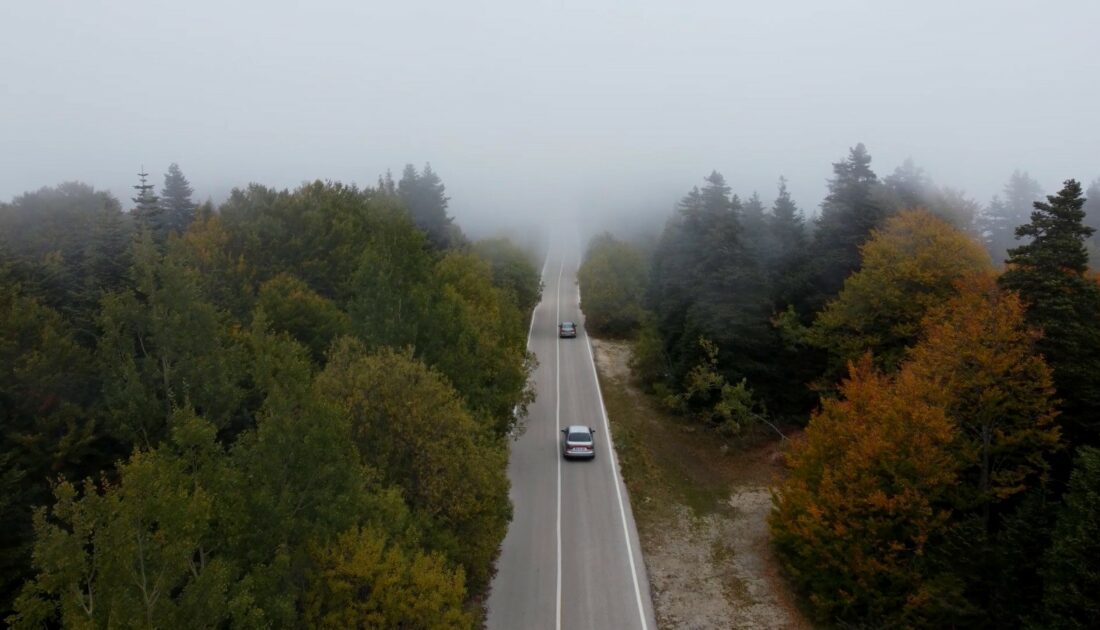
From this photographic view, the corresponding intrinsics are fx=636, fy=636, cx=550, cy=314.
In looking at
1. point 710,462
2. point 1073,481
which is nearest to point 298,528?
point 1073,481

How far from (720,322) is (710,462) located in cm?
752

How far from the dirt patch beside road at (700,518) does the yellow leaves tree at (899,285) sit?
Answer: 761 centimetres

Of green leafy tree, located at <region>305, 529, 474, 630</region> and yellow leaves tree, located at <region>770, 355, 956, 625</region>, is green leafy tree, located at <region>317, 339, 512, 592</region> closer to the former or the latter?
green leafy tree, located at <region>305, 529, 474, 630</region>

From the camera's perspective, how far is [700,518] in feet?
89.5

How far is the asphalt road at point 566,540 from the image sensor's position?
65.7ft

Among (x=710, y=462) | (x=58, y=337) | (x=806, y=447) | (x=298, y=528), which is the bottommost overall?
(x=710, y=462)

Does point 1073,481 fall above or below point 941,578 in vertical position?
above

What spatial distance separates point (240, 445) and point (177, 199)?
157 ft

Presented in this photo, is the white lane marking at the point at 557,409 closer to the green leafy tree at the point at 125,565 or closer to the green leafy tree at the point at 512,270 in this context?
the green leafy tree at the point at 512,270

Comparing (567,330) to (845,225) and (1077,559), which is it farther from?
(1077,559)

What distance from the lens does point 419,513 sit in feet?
54.5

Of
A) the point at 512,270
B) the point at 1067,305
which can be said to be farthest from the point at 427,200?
the point at 1067,305

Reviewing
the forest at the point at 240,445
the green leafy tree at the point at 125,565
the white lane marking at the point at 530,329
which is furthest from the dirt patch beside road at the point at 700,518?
the green leafy tree at the point at 125,565

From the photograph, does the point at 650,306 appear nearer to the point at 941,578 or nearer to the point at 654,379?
the point at 654,379
